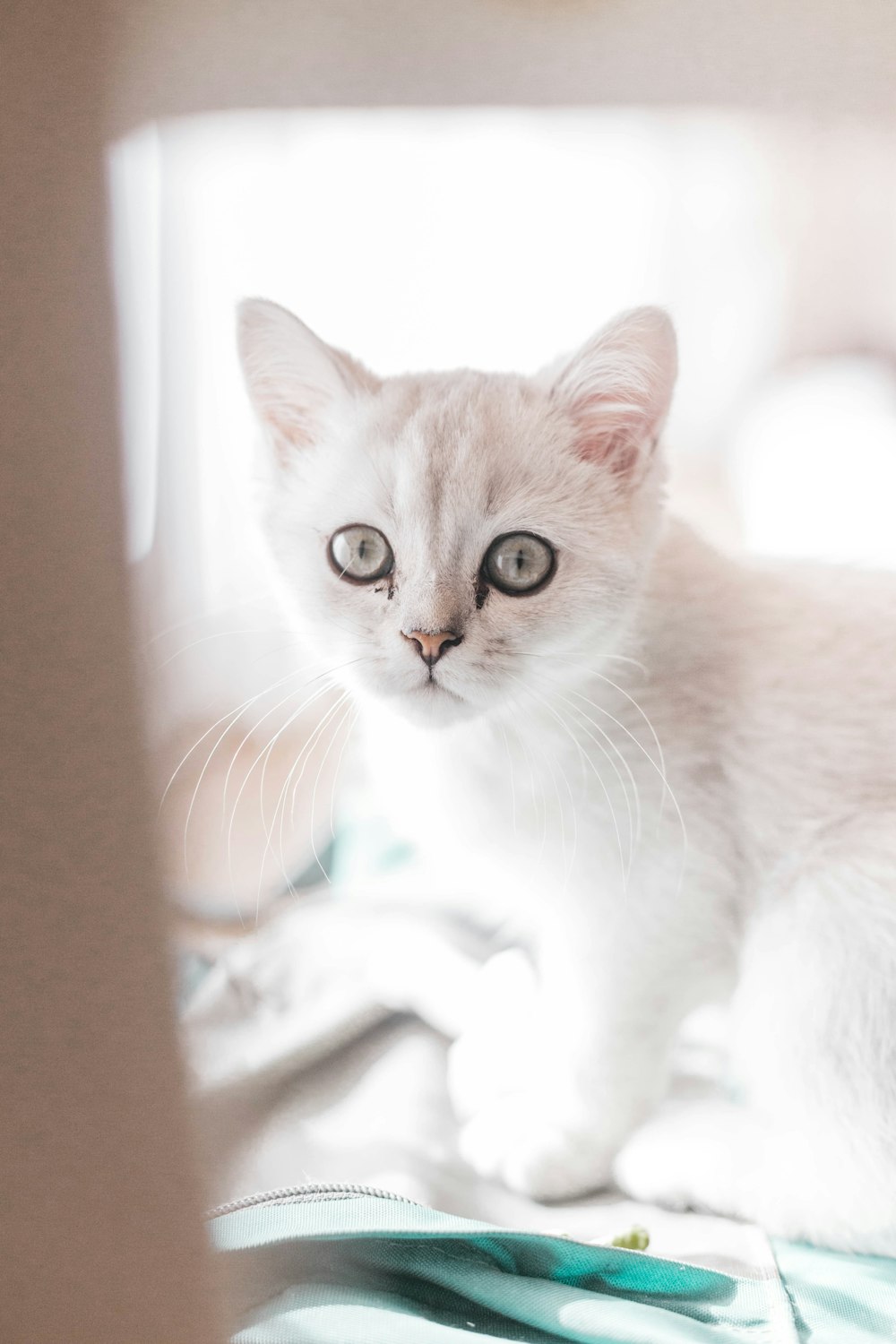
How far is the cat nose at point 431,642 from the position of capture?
84cm

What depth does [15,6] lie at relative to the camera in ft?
1.33

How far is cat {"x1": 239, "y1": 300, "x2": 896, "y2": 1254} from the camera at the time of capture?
88 cm

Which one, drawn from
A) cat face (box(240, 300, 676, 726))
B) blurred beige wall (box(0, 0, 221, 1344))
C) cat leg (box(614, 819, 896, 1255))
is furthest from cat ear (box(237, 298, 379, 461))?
cat leg (box(614, 819, 896, 1255))

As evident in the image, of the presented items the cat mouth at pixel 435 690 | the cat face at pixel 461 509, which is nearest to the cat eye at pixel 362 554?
the cat face at pixel 461 509

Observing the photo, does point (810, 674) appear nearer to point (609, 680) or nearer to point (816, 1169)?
point (609, 680)

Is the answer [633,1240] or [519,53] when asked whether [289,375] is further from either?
[633,1240]

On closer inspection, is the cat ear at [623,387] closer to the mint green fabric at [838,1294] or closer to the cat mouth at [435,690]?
the cat mouth at [435,690]

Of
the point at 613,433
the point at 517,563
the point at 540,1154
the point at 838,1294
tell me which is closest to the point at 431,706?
the point at 517,563

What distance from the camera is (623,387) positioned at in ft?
2.97

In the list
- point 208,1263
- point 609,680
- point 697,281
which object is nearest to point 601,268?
point 697,281

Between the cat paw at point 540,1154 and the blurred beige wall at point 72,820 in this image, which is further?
the cat paw at point 540,1154

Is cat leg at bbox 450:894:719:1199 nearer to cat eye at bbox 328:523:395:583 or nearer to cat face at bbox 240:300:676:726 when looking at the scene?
cat face at bbox 240:300:676:726

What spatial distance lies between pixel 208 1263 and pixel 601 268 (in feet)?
4.72

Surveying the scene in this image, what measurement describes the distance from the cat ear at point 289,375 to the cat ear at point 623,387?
0.21 meters
